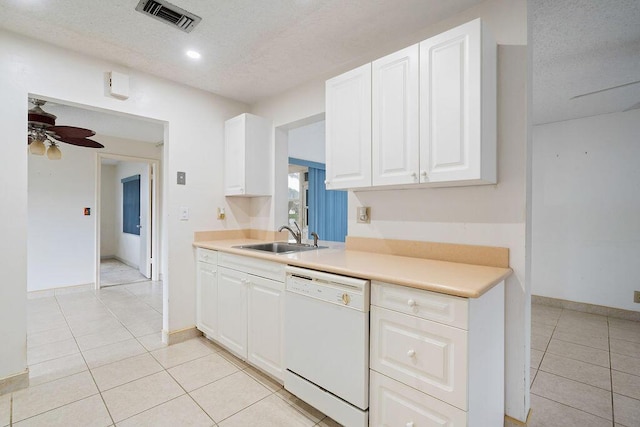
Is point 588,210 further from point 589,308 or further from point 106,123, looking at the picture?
point 106,123

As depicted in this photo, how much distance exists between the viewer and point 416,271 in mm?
1480

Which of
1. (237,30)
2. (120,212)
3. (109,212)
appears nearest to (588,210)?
(237,30)

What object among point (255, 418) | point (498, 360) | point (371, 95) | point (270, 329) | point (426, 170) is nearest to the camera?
point (498, 360)

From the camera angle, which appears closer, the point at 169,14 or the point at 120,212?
the point at 169,14

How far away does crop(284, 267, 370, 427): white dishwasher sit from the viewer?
1.45 metres

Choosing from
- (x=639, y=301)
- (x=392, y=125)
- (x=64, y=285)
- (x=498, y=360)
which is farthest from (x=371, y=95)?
(x=64, y=285)

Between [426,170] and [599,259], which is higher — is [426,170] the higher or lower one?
the higher one

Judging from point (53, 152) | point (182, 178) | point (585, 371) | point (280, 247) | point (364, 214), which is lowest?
point (585, 371)

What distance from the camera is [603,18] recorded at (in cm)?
184

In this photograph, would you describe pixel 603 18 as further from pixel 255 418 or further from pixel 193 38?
pixel 255 418

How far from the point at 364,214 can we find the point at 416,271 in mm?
828

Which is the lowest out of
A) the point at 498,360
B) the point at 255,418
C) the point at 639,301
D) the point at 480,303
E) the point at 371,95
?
the point at 255,418

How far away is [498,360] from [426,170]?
103 cm

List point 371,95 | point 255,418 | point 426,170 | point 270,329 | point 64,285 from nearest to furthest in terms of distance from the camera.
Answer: point 426,170 < point 255,418 < point 371,95 < point 270,329 < point 64,285
